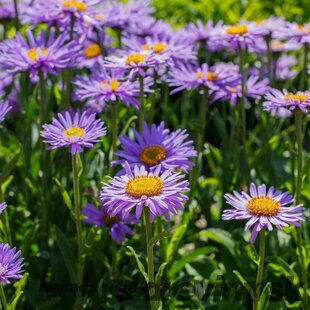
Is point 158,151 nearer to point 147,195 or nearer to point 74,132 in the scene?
point 74,132

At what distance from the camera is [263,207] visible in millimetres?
2115

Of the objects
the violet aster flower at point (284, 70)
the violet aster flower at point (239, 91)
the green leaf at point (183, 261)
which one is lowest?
the green leaf at point (183, 261)

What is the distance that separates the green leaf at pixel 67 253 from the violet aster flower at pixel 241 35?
116 centimetres

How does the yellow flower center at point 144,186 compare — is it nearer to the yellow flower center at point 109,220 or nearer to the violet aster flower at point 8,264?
the violet aster flower at point 8,264

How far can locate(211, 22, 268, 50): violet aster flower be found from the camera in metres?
3.05

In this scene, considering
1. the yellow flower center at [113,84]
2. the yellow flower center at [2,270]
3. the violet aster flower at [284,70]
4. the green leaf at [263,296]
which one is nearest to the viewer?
the yellow flower center at [2,270]

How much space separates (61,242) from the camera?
2.62 m

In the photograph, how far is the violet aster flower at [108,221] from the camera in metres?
2.64

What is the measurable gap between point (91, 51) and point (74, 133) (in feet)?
4.48

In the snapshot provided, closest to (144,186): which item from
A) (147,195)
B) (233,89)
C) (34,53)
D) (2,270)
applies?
(147,195)

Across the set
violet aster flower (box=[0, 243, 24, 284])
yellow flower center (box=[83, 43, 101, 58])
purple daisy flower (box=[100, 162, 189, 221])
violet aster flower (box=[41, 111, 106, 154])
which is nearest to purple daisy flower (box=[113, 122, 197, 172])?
violet aster flower (box=[41, 111, 106, 154])

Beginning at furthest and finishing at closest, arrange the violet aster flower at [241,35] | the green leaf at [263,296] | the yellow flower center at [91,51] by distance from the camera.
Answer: the yellow flower center at [91,51], the violet aster flower at [241,35], the green leaf at [263,296]

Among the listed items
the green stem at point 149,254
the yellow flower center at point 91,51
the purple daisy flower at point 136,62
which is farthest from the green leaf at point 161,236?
the yellow flower center at point 91,51

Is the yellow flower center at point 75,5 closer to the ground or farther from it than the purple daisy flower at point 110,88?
farther from it
